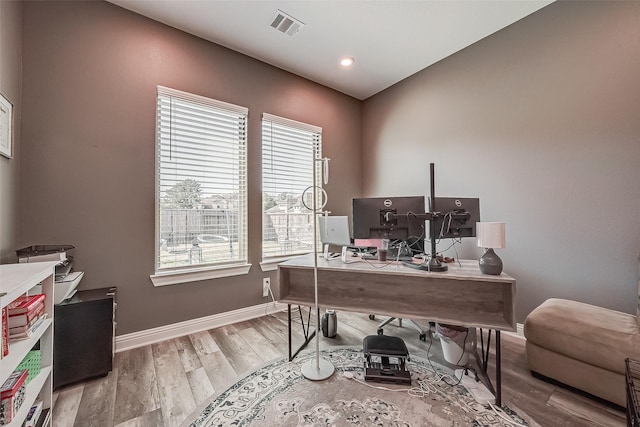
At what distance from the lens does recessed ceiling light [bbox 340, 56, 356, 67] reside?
10.1 feet

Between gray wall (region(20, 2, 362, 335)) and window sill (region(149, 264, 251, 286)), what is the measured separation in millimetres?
72

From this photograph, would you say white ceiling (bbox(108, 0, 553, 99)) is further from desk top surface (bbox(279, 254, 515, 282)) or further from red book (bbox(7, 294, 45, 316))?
red book (bbox(7, 294, 45, 316))

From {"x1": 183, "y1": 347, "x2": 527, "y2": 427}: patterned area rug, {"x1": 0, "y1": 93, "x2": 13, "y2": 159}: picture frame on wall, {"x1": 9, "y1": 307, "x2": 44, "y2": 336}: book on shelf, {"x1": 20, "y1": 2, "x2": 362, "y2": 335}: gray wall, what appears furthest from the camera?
{"x1": 20, "y1": 2, "x2": 362, "y2": 335}: gray wall

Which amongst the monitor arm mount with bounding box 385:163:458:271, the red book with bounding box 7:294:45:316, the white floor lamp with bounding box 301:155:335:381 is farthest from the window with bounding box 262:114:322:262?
the red book with bounding box 7:294:45:316

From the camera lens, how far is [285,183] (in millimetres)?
3334

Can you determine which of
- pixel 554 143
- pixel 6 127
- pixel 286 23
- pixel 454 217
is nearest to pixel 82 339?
pixel 6 127

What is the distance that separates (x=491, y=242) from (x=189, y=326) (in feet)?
9.18

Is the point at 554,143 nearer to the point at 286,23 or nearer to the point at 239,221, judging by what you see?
the point at 286,23

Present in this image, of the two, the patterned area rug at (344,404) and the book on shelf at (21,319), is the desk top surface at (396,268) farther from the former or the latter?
the book on shelf at (21,319)

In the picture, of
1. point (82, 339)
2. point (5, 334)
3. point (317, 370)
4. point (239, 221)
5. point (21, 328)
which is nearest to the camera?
point (5, 334)

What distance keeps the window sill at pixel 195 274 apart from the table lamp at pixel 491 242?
2.33m

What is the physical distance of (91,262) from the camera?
2133mm

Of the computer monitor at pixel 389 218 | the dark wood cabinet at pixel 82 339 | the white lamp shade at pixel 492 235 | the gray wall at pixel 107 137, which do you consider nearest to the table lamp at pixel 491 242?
the white lamp shade at pixel 492 235

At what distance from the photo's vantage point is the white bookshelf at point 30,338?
981 mm
